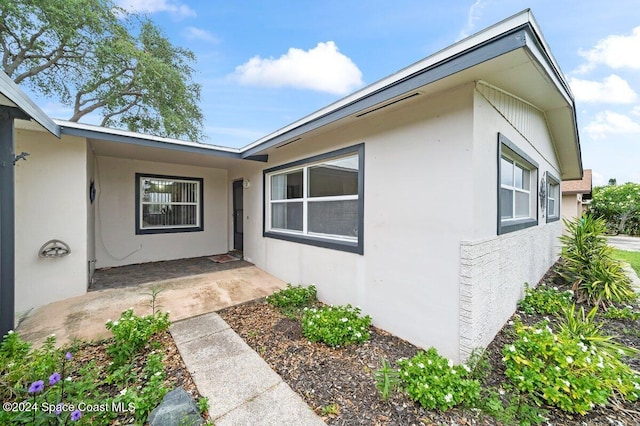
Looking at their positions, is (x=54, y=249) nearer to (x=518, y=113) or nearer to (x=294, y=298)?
(x=294, y=298)

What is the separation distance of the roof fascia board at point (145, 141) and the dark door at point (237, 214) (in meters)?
1.81

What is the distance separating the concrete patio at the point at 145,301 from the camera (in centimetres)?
313

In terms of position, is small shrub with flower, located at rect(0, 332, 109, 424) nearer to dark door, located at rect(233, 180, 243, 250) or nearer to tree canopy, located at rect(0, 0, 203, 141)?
dark door, located at rect(233, 180, 243, 250)

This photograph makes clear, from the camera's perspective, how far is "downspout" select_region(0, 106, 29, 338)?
8.80 feet

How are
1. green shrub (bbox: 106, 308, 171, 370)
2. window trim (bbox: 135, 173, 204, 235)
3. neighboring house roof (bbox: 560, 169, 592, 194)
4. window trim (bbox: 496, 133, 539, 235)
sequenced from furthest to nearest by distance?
neighboring house roof (bbox: 560, 169, 592, 194)
window trim (bbox: 135, 173, 204, 235)
window trim (bbox: 496, 133, 539, 235)
green shrub (bbox: 106, 308, 171, 370)

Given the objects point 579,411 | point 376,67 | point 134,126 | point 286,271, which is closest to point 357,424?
point 579,411

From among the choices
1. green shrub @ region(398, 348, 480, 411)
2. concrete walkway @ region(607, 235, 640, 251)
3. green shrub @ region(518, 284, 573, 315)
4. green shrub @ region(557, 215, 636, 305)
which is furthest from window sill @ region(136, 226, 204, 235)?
concrete walkway @ region(607, 235, 640, 251)

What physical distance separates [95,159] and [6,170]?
3.69m

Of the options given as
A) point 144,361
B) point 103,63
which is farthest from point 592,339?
point 103,63

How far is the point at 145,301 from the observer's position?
3.96 metres

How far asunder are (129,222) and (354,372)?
21.7ft

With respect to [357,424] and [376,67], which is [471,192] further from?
[376,67]

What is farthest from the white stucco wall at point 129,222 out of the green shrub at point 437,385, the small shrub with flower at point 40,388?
the green shrub at point 437,385

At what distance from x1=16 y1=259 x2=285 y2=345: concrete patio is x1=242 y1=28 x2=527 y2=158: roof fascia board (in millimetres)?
3200
